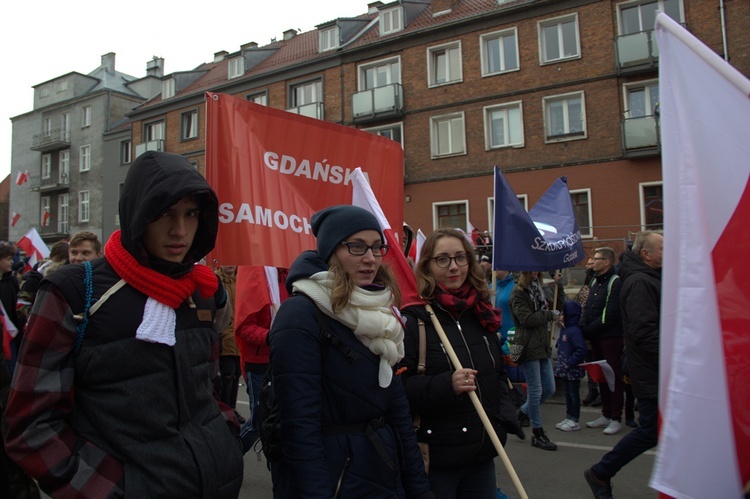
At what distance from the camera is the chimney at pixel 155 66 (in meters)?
43.1

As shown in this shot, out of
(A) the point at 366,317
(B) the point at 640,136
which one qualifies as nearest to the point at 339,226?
(A) the point at 366,317

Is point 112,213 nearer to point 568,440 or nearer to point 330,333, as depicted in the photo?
point 568,440

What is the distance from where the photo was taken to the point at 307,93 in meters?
27.1

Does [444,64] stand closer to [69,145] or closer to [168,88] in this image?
[168,88]

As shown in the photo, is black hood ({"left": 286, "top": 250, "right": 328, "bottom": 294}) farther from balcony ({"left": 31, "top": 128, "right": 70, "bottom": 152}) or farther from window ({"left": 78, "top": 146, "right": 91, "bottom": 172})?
balcony ({"left": 31, "top": 128, "right": 70, "bottom": 152})

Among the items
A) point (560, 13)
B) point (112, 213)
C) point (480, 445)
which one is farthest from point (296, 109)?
point (480, 445)

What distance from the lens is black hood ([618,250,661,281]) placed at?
4430 millimetres

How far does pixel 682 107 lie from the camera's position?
1.95m

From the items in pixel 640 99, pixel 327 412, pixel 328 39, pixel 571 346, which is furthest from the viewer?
pixel 328 39

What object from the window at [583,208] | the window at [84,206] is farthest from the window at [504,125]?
the window at [84,206]

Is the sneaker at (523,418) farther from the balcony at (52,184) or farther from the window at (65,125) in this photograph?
the window at (65,125)

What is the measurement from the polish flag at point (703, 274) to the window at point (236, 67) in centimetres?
3009

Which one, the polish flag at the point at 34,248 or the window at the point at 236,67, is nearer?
the polish flag at the point at 34,248

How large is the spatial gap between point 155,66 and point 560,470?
147 feet
